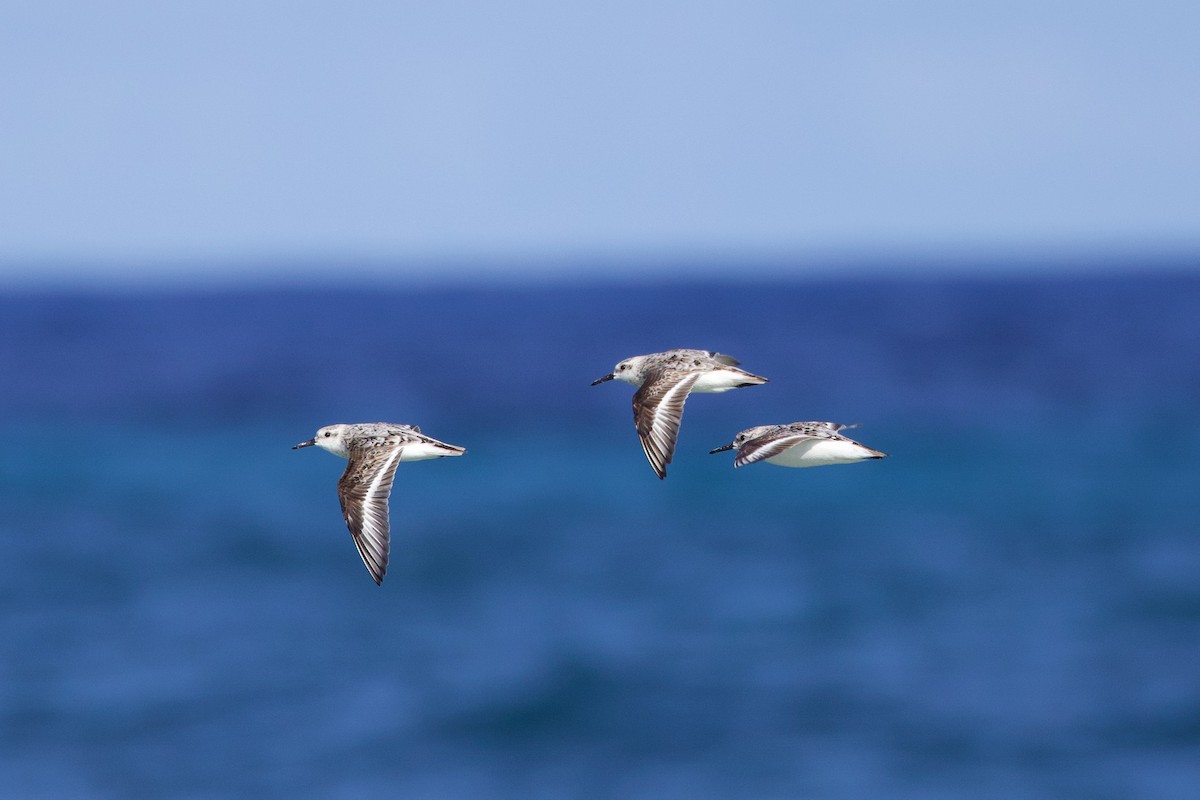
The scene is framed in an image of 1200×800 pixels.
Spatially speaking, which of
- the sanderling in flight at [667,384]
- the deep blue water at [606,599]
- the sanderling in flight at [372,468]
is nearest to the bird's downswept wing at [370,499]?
the sanderling in flight at [372,468]

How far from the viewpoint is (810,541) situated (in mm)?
39250

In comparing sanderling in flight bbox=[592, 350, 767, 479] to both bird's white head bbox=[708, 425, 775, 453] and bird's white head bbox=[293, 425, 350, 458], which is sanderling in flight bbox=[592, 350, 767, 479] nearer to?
bird's white head bbox=[708, 425, 775, 453]

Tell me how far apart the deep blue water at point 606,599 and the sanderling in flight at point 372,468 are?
16.0m

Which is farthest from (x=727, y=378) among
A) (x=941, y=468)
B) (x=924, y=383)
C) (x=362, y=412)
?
(x=924, y=383)

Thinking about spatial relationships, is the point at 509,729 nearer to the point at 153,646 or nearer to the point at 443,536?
the point at 153,646

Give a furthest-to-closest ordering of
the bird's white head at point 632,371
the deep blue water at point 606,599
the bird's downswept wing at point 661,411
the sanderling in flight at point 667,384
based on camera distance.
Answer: the deep blue water at point 606,599
the bird's white head at point 632,371
the sanderling in flight at point 667,384
the bird's downswept wing at point 661,411

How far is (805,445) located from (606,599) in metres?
24.6

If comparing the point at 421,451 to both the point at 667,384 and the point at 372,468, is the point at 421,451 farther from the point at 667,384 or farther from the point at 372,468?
the point at 667,384

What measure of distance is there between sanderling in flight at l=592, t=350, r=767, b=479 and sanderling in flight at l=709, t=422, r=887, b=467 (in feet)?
1.21

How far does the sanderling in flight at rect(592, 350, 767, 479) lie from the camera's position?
10234 millimetres

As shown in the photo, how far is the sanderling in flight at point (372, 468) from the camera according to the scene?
9.59m

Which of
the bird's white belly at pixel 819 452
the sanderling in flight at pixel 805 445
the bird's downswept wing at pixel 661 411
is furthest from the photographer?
the bird's white belly at pixel 819 452

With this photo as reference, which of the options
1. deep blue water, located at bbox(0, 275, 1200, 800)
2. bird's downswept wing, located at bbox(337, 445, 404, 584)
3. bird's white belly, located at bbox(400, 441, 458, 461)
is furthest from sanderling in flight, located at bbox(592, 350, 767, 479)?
deep blue water, located at bbox(0, 275, 1200, 800)

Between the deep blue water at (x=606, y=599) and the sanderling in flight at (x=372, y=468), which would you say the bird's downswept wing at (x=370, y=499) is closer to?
the sanderling in flight at (x=372, y=468)
